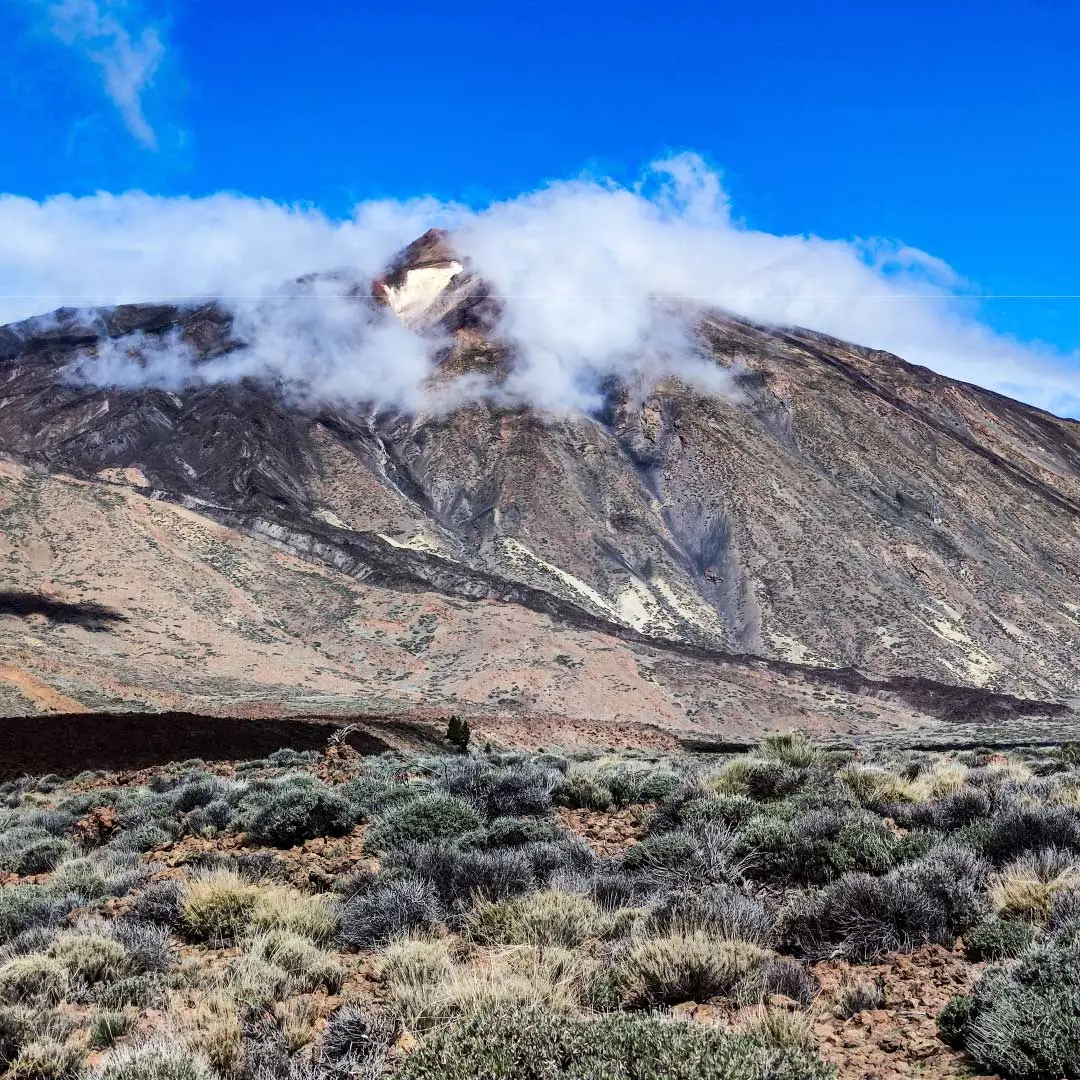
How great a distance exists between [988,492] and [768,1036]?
111 m

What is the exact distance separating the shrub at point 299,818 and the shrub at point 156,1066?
5.30 metres

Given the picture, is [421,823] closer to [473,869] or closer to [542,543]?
[473,869]

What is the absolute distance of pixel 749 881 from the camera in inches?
262

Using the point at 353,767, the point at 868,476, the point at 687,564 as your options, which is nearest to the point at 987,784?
the point at 353,767

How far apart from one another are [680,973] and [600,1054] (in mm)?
1219

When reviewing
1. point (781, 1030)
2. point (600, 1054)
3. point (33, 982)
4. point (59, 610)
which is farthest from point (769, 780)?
point (59, 610)

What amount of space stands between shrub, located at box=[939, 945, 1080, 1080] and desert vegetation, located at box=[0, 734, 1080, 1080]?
11 millimetres

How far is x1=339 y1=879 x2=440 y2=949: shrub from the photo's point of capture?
6.07 metres

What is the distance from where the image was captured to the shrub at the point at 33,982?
5289mm

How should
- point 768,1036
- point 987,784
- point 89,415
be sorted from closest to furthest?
point 768,1036
point 987,784
point 89,415

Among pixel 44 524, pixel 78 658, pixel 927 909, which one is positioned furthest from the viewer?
pixel 44 524

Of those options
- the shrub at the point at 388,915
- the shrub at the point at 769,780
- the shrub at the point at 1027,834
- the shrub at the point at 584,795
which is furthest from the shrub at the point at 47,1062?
the shrub at the point at 769,780

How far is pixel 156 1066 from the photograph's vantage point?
3938 mm

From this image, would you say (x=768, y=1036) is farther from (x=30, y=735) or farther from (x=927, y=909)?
(x=30, y=735)
